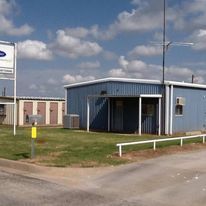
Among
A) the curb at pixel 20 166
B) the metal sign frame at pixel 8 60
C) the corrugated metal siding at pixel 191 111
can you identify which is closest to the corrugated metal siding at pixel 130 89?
the corrugated metal siding at pixel 191 111

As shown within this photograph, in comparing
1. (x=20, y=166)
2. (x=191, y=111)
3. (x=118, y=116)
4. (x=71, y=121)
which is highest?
(x=191, y=111)

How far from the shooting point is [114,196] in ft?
32.7

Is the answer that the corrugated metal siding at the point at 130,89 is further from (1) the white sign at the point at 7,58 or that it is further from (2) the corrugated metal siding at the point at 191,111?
(1) the white sign at the point at 7,58

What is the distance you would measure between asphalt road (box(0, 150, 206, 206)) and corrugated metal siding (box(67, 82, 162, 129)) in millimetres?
15543

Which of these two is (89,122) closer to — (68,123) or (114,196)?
(68,123)

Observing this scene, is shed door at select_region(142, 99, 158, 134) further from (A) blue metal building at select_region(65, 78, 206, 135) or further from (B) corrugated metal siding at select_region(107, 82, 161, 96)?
(B) corrugated metal siding at select_region(107, 82, 161, 96)

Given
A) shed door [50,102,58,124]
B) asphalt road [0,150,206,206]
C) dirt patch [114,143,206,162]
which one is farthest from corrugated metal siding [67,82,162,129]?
asphalt road [0,150,206,206]

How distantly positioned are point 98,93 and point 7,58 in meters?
8.43

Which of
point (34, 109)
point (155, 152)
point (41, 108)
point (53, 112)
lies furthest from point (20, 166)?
point (53, 112)

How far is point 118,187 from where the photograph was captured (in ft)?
36.0

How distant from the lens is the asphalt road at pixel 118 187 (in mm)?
9414

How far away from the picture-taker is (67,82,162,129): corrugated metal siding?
29703mm

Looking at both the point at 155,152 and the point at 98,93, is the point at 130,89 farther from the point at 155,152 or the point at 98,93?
the point at 155,152

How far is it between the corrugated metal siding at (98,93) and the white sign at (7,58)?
7.35m
